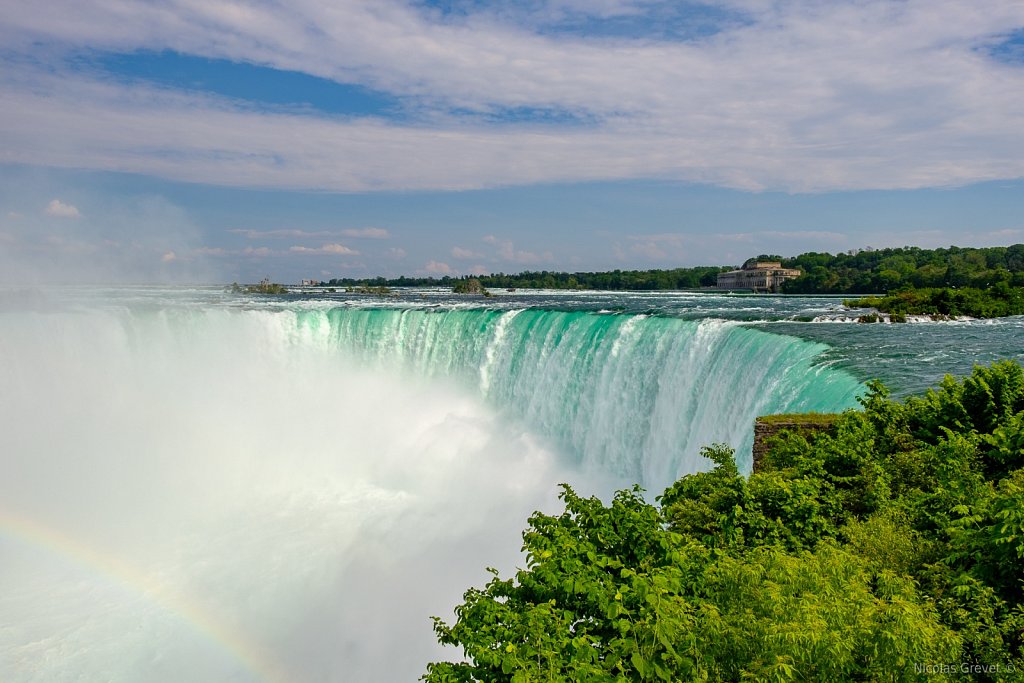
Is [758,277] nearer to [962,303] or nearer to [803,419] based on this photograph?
[962,303]

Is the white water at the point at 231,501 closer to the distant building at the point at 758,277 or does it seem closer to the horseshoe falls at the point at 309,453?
the horseshoe falls at the point at 309,453

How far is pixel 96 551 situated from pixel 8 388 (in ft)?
33.8

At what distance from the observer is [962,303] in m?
32.2

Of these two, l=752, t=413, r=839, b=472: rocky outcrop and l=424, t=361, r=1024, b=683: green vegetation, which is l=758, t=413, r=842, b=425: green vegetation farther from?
l=424, t=361, r=1024, b=683: green vegetation

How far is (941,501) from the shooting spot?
6.92 metres

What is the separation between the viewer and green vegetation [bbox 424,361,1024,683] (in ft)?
15.6

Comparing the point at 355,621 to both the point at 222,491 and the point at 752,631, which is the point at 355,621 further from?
the point at 752,631

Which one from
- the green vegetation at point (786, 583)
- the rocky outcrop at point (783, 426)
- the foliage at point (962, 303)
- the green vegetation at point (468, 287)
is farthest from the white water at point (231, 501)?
the green vegetation at point (468, 287)

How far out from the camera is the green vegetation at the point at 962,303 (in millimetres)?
31197

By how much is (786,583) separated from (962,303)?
31704mm

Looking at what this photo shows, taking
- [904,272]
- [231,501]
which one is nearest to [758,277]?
[904,272]

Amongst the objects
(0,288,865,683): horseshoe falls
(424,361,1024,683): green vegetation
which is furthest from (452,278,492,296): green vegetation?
(424,361,1024,683): green vegetation

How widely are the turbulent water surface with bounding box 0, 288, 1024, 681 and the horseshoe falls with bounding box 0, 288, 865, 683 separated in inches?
3.2

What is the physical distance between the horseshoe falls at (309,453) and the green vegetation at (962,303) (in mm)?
12571
